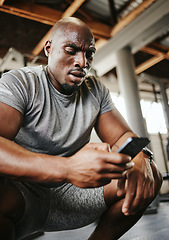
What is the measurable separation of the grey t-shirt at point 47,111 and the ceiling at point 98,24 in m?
2.33

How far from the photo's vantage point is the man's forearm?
2.40ft

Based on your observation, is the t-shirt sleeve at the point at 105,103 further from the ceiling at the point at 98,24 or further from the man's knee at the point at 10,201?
the ceiling at the point at 98,24

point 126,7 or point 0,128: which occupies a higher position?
point 126,7

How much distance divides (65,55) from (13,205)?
2.52ft

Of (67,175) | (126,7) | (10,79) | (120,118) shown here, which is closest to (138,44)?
(126,7)

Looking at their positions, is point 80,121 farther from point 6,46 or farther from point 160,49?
point 160,49

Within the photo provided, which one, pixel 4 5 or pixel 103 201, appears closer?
pixel 103 201

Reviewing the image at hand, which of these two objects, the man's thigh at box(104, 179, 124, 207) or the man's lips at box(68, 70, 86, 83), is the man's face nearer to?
the man's lips at box(68, 70, 86, 83)

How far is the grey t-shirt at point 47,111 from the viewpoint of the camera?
1.02 meters

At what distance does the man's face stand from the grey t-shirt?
0.18 feet

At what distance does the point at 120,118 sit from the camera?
1.32 meters

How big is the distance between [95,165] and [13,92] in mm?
498

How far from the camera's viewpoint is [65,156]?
119cm

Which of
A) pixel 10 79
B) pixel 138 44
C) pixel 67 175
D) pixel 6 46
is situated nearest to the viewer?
pixel 67 175
